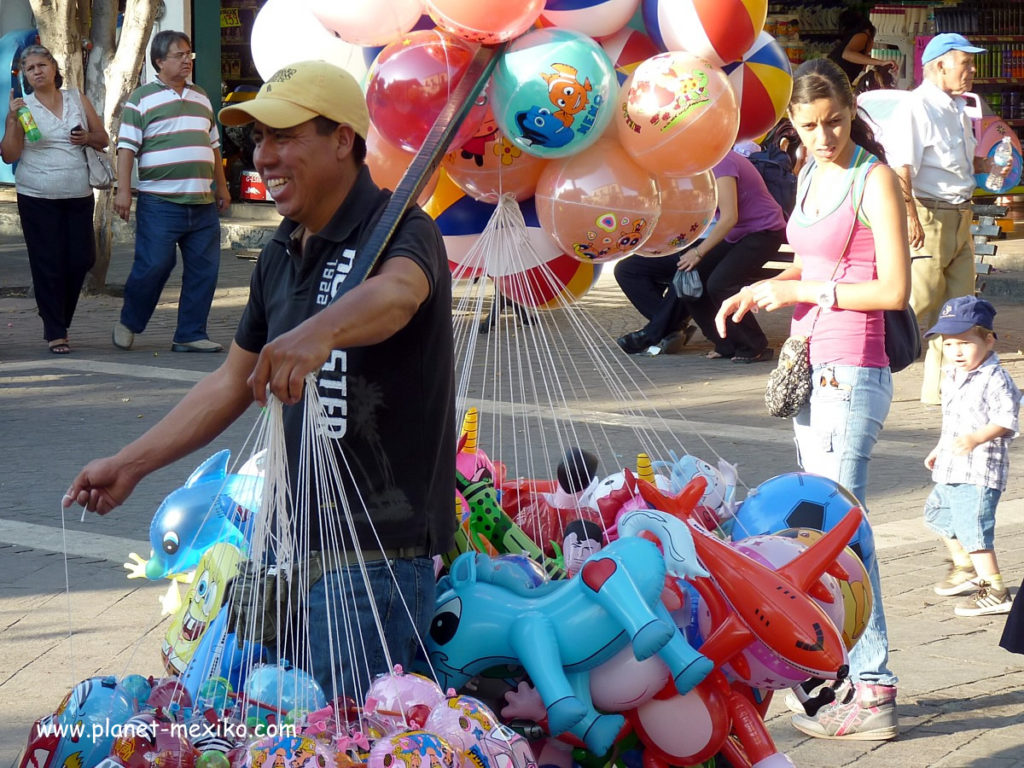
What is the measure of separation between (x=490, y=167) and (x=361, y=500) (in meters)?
1.34

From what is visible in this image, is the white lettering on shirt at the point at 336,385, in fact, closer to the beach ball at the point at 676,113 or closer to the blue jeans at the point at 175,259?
the beach ball at the point at 676,113

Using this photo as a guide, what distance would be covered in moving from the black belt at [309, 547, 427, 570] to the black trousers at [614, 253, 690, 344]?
25.6 feet

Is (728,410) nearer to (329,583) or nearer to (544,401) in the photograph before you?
(544,401)

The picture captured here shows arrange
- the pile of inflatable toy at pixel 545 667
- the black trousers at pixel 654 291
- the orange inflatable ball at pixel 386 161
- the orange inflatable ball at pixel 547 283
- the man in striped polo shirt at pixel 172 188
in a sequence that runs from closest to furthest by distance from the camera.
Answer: the pile of inflatable toy at pixel 545 667 → the orange inflatable ball at pixel 386 161 → the orange inflatable ball at pixel 547 283 → the man in striped polo shirt at pixel 172 188 → the black trousers at pixel 654 291

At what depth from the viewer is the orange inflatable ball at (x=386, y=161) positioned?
3967mm

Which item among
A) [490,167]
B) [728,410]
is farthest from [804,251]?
[728,410]

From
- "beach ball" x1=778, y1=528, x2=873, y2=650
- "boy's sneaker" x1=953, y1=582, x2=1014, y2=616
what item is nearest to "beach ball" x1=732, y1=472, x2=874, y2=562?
"beach ball" x1=778, y1=528, x2=873, y2=650

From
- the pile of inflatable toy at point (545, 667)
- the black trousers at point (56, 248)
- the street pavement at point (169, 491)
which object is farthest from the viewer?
the black trousers at point (56, 248)

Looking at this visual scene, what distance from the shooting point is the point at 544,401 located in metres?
9.02

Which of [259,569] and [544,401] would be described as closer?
[259,569]

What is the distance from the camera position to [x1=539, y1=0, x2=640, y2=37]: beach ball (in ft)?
12.6

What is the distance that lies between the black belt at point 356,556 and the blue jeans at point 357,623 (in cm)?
1

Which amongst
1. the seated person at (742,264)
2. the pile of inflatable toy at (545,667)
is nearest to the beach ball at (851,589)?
the pile of inflatable toy at (545,667)

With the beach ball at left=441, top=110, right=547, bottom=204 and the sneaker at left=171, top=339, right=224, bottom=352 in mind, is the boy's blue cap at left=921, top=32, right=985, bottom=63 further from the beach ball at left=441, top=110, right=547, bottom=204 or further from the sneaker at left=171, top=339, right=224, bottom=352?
the beach ball at left=441, top=110, right=547, bottom=204
